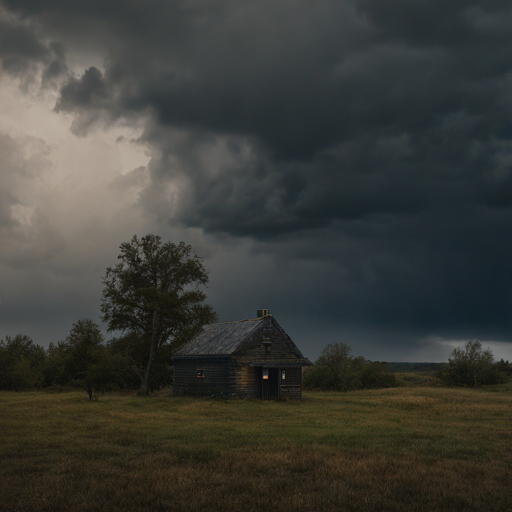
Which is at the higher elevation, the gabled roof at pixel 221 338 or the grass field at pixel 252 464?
the gabled roof at pixel 221 338

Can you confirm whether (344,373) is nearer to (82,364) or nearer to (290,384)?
(290,384)

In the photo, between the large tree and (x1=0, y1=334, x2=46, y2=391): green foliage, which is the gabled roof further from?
(x1=0, y1=334, x2=46, y2=391): green foliage

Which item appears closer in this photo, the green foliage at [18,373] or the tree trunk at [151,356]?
the tree trunk at [151,356]

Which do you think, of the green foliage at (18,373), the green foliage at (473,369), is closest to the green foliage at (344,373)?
the green foliage at (473,369)

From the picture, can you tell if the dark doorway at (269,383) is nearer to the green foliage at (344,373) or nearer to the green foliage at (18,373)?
the green foliage at (344,373)

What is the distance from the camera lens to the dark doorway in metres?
38.8

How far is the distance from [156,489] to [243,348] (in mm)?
27669

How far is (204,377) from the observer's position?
3981 centimetres

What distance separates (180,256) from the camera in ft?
154

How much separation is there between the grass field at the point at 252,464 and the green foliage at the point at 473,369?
43945 millimetres

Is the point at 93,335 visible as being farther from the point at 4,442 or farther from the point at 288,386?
the point at 4,442

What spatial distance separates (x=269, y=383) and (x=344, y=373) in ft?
79.4

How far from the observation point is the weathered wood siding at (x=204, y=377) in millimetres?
38062

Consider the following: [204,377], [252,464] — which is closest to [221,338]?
[204,377]
